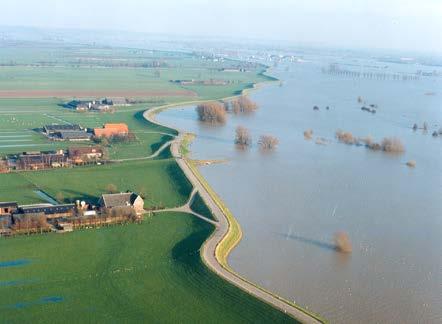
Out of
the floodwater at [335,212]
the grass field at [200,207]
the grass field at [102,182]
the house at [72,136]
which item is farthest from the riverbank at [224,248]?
the house at [72,136]

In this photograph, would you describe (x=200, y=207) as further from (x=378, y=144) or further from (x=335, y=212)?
(x=378, y=144)

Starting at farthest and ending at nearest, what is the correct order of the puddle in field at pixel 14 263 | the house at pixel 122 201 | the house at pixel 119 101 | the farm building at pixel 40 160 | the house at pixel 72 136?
the house at pixel 119 101 < the house at pixel 72 136 < the farm building at pixel 40 160 < the house at pixel 122 201 < the puddle in field at pixel 14 263

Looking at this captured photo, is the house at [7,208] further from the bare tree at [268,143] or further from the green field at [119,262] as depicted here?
the bare tree at [268,143]

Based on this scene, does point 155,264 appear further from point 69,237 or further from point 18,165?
point 18,165

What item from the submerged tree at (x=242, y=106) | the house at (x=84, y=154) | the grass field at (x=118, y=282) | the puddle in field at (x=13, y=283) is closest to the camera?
the grass field at (x=118, y=282)

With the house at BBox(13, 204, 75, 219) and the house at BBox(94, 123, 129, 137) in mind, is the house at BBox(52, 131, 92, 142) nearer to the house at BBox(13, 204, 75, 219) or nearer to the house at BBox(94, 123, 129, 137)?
the house at BBox(94, 123, 129, 137)
